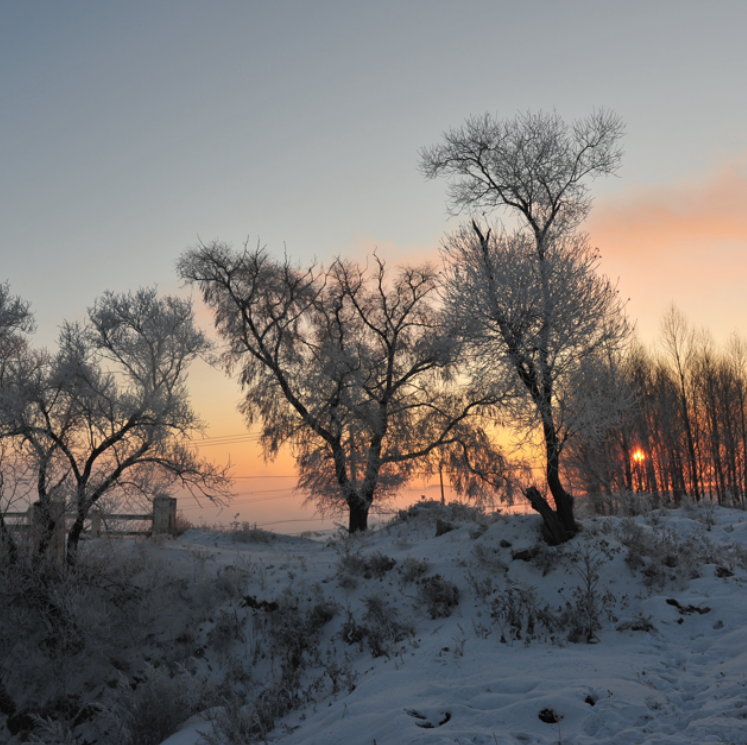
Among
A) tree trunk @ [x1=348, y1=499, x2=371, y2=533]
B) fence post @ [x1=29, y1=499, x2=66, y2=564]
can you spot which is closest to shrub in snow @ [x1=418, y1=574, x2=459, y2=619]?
fence post @ [x1=29, y1=499, x2=66, y2=564]

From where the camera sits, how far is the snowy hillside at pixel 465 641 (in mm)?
5508

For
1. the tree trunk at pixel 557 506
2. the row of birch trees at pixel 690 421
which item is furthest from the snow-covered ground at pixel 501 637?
the row of birch trees at pixel 690 421

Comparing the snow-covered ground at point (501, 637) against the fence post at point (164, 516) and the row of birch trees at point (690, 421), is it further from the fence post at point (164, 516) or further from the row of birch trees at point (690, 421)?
the row of birch trees at point (690, 421)

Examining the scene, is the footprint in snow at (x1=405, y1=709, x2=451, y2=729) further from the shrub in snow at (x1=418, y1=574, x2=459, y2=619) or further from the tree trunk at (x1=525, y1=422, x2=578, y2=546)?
the tree trunk at (x1=525, y1=422, x2=578, y2=546)

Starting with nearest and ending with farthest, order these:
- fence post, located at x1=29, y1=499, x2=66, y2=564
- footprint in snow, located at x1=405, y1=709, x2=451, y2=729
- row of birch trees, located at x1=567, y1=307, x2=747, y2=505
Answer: footprint in snow, located at x1=405, y1=709, x2=451, y2=729 → fence post, located at x1=29, y1=499, x2=66, y2=564 → row of birch trees, located at x1=567, y1=307, x2=747, y2=505

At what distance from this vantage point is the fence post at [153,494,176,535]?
60.7 ft

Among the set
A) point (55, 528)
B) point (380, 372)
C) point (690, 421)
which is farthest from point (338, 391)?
point (690, 421)

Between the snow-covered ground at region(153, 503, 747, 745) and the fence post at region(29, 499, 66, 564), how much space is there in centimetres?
231

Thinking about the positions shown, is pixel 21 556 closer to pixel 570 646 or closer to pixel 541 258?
pixel 570 646

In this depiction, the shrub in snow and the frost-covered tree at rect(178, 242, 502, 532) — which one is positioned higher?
the frost-covered tree at rect(178, 242, 502, 532)

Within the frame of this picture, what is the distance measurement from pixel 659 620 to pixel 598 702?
284cm

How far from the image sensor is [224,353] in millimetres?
20438

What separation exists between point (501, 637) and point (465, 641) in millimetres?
499

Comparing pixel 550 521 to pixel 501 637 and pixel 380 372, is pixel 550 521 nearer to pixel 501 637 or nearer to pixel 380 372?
pixel 501 637
